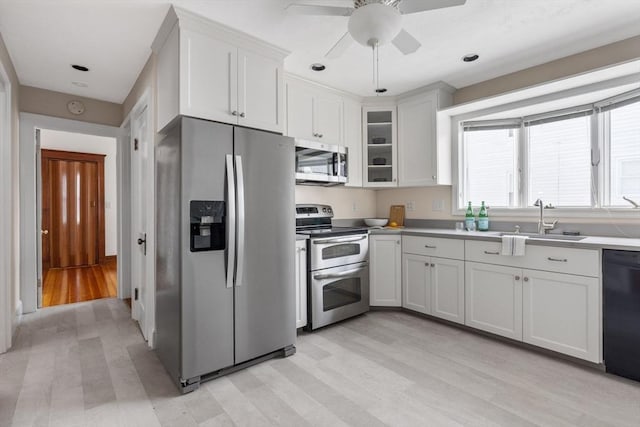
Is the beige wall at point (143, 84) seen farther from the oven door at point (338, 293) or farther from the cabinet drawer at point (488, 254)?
the cabinet drawer at point (488, 254)

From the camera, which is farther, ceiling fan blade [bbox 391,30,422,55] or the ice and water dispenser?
the ice and water dispenser

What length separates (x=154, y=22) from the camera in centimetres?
220

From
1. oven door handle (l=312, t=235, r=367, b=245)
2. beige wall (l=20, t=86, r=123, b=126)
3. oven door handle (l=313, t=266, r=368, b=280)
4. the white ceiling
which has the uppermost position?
the white ceiling

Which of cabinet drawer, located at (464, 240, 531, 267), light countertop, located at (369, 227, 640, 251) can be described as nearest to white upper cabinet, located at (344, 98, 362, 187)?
light countertop, located at (369, 227, 640, 251)

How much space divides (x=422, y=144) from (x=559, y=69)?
4.25 feet

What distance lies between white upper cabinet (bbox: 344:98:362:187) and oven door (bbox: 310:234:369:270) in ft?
2.41

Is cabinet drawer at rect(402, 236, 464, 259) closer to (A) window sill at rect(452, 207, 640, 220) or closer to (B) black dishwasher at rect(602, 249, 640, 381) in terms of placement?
(A) window sill at rect(452, 207, 640, 220)

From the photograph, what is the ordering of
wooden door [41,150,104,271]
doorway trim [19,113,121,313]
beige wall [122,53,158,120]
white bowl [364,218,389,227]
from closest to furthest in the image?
1. beige wall [122,53,158,120]
2. doorway trim [19,113,121,313]
3. white bowl [364,218,389,227]
4. wooden door [41,150,104,271]

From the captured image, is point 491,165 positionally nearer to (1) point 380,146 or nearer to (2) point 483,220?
(2) point 483,220

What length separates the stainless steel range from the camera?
111 inches

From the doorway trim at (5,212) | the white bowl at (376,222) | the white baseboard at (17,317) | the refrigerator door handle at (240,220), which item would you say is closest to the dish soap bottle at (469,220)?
the white bowl at (376,222)

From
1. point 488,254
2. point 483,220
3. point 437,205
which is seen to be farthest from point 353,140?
point 488,254

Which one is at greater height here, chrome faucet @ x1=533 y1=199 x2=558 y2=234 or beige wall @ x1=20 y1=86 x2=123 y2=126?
beige wall @ x1=20 y1=86 x2=123 y2=126

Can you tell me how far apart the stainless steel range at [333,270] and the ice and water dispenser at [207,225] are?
3.10ft
